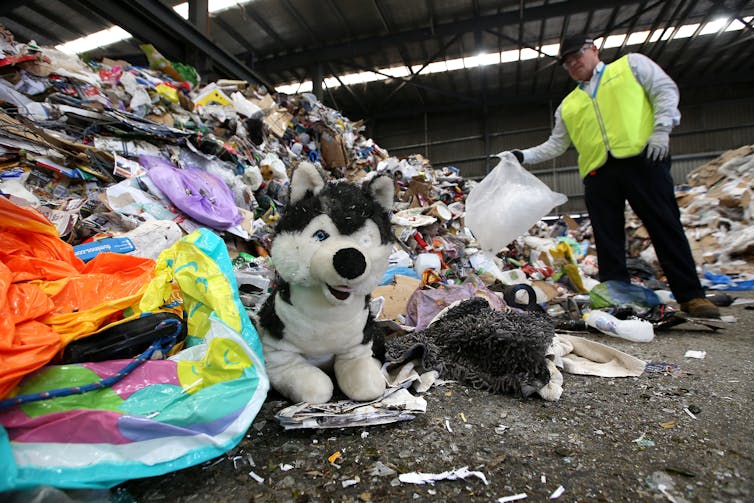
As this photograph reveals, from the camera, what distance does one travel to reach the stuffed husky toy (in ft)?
3.13

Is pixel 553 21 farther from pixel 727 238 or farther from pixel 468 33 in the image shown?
pixel 727 238

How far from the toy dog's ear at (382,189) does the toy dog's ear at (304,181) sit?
0.17 meters

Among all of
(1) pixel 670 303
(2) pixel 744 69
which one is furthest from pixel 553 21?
(2) pixel 744 69

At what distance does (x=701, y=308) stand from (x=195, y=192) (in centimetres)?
336

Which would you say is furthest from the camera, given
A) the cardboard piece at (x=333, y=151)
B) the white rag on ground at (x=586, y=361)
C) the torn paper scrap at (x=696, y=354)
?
the cardboard piece at (x=333, y=151)

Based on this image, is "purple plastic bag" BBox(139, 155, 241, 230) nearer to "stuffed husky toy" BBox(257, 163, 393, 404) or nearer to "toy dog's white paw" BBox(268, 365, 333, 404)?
"stuffed husky toy" BBox(257, 163, 393, 404)

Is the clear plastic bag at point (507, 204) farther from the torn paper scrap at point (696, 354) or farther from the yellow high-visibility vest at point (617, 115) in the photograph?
the torn paper scrap at point (696, 354)

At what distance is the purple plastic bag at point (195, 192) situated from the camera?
2293mm

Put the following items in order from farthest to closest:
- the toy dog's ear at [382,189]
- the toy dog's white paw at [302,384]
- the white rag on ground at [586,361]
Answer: the white rag on ground at [586,361]
the toy dog's ear at [382,189]
the toy dog's white paw at [302,384]

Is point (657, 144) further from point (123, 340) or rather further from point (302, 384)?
point (123, 340)

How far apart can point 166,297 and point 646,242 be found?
6.01m

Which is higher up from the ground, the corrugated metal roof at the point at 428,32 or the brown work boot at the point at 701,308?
the corrugated metal roof at the point at 428,32

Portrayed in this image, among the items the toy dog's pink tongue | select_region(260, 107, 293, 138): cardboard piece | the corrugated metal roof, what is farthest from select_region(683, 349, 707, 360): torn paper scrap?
the corrugated metal roof

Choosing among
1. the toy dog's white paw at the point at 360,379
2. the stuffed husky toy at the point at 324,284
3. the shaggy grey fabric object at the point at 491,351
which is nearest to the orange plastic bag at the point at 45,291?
the stuffed husky toy at the point at 324,284
